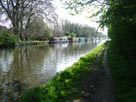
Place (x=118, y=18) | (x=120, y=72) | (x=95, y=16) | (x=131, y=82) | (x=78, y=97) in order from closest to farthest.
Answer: (x=78, y=97) → (x=131, y=82) → (x=118, y=18) → (x=120, y=72) → (x=95, y=16)

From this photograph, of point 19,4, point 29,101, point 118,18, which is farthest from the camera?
point 19,4

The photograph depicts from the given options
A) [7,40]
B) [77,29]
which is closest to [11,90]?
[7,40]

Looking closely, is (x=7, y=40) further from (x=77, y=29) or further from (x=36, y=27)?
(x=77, y=29)

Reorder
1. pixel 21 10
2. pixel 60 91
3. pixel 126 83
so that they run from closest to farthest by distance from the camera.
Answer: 1. pixel 60 91
2. pixel 126 83
3. pixel 21 10

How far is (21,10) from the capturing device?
208ft

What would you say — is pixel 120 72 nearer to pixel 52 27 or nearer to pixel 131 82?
pixel 131 82

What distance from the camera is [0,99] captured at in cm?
1155

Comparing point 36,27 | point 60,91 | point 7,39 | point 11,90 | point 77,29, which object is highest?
point 36,27

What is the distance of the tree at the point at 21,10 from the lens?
204 feet

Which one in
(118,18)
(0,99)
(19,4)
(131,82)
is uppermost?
(19,4)

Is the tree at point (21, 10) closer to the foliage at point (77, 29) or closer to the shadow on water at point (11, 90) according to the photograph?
the shadow on water at point (11, 90)

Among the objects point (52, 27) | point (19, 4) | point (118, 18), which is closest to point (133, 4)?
point (118, 18)

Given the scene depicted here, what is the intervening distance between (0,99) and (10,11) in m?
53.5

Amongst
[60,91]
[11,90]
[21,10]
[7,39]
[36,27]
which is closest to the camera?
[60,91]
